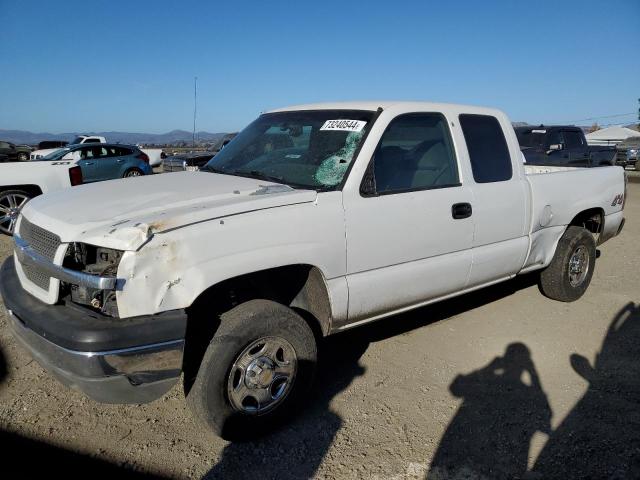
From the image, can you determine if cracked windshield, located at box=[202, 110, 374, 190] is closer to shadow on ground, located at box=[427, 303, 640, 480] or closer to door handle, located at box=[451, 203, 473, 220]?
door handle, located at box=[451, 203, 473, 220]

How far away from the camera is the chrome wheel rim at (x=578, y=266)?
16.6 feet

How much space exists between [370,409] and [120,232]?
1.92 metres

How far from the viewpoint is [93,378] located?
2.36 meters

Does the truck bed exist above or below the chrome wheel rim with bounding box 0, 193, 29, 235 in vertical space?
above

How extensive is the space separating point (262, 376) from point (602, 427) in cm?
209

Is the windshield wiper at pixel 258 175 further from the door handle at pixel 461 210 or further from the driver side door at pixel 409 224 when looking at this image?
the door handle at pixel 461 210

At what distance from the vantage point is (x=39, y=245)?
277 centimetres

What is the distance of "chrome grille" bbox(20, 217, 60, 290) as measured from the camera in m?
2.65

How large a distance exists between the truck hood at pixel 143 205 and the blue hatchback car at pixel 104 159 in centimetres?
1080

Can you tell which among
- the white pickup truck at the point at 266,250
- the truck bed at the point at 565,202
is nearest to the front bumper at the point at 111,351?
the white pickup truck at the point at 266,250

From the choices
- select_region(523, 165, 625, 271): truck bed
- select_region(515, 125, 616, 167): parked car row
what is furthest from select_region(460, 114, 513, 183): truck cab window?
A: select_region(515, 125, 616, 167): parked car row

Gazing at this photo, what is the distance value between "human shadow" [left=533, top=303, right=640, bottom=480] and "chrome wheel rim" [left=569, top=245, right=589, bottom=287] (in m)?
1.06

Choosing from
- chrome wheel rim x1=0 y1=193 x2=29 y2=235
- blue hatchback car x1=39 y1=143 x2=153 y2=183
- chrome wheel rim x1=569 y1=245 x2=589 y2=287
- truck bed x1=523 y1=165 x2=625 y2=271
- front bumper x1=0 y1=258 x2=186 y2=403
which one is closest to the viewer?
front bumper x1=0 y1=258 x2=186 y2=403

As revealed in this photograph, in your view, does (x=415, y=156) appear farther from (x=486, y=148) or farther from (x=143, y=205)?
(x=143, y=205)
